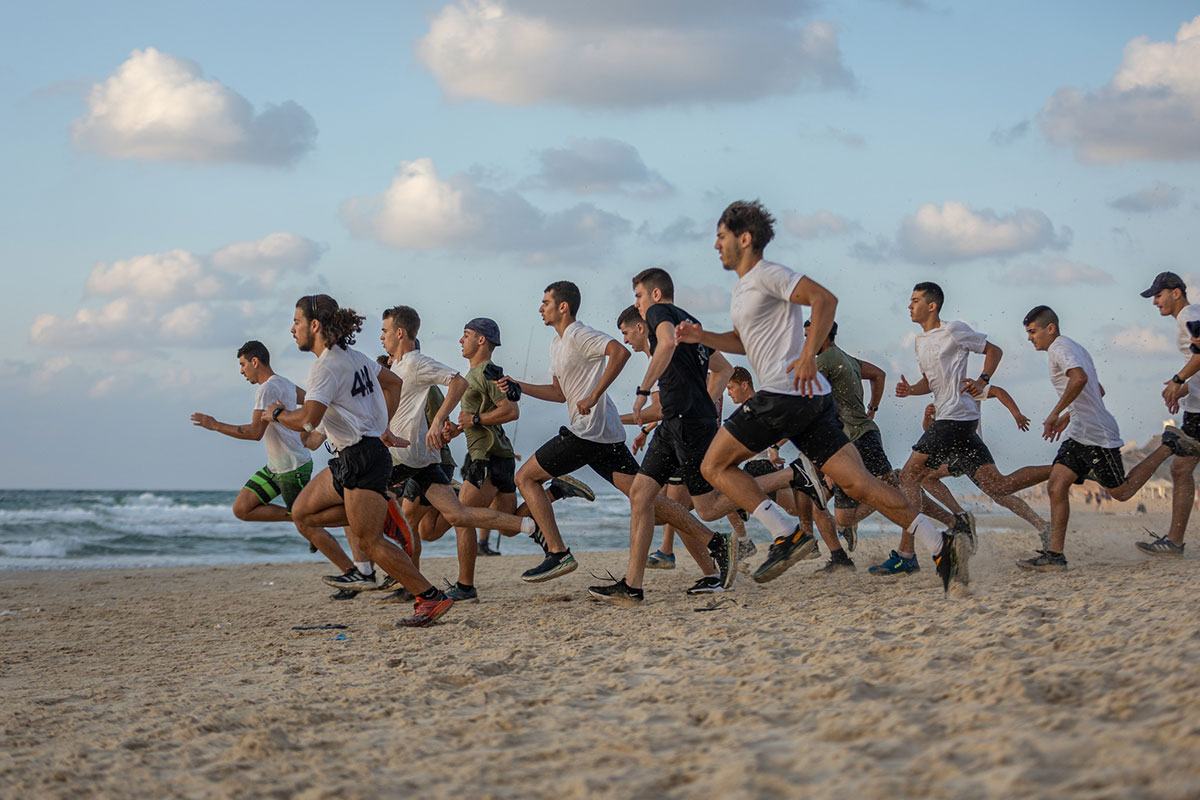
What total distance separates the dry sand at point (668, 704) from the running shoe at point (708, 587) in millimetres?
414

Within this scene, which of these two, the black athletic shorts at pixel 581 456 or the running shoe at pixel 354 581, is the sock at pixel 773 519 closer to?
the black athletic shorts at pixel 581 456

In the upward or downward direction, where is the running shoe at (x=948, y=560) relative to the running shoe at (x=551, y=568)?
upward

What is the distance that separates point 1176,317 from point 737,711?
250 inches

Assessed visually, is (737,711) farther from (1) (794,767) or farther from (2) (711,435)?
(2) (711,435)

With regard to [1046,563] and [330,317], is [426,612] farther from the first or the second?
[1046,563]

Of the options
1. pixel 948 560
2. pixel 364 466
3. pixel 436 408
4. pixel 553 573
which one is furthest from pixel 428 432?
pixel 948 560

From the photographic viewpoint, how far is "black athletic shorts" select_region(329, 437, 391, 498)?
5.90 m

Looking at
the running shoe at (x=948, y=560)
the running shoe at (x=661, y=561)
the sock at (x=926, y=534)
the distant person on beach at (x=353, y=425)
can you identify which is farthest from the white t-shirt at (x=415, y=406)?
the running shoe at (x=948, y=560)

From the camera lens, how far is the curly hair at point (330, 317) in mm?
6000

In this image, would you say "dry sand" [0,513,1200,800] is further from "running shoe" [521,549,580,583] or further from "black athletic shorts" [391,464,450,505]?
"black athletic shorts" [391,464,450,505]

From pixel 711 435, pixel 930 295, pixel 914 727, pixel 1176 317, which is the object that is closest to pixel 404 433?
pixel 711 435

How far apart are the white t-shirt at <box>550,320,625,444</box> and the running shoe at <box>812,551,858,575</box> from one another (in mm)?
2178

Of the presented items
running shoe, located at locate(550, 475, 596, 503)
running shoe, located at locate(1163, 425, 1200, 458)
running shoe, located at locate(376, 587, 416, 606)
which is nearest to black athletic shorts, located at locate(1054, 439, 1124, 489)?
running shoe, located at locate(1163, 425, 1200, 458)

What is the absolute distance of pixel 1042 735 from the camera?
254 centimetres
